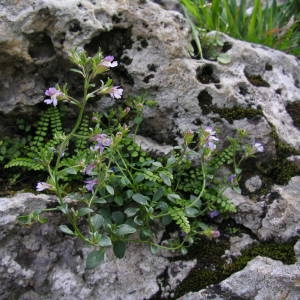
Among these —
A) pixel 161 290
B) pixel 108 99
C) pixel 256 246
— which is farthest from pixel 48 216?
pixel 256 246

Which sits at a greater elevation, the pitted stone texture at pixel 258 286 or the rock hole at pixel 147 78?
the rock hole at pixel 147 78

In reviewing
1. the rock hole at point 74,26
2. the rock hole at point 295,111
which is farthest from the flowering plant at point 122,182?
the rock hole at point 295,111

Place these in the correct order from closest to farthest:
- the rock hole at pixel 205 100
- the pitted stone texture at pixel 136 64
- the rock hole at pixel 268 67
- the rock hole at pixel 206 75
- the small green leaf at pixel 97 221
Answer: the small green leaf at pixel 97 221 → the pitted stone texture at pixel 136 64 → the rock hole at pixel 205 100 → the rock hole at pixel 206 75 → the rock hole at pixel 268 67

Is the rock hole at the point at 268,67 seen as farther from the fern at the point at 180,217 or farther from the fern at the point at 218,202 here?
the fern at the point at 180,217

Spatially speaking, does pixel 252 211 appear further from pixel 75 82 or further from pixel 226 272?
pixel 75 82

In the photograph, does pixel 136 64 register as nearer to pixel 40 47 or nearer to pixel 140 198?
pixel 40 47

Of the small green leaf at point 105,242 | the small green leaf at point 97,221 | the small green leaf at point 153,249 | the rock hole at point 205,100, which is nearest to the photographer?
the small green leaf at point 105,242
